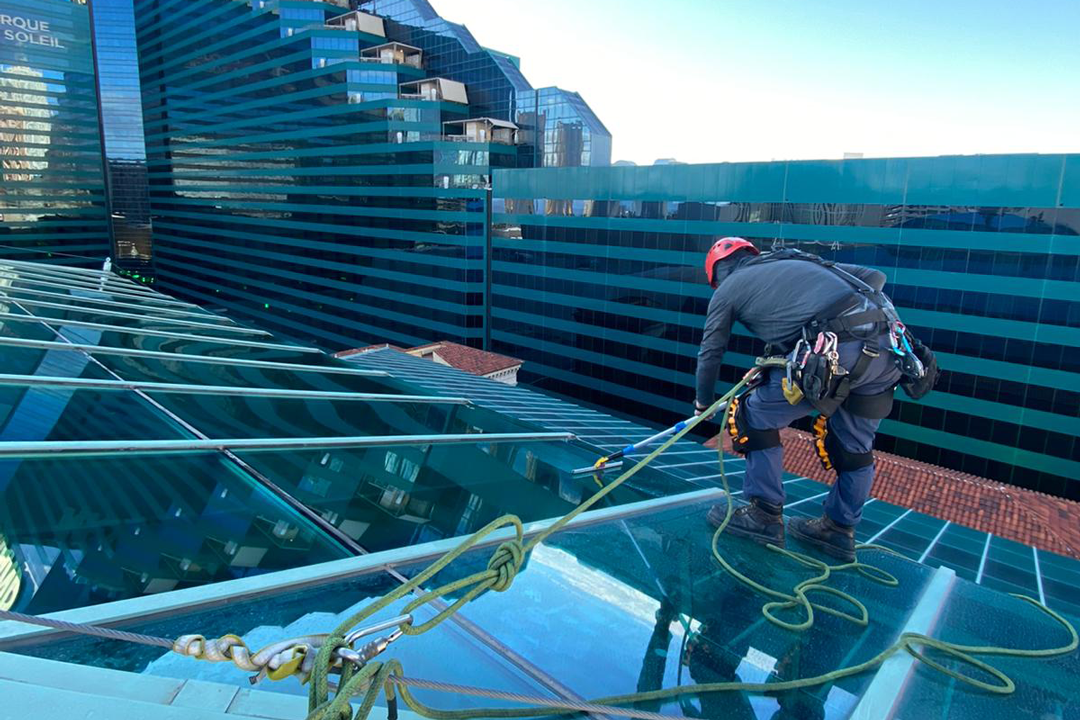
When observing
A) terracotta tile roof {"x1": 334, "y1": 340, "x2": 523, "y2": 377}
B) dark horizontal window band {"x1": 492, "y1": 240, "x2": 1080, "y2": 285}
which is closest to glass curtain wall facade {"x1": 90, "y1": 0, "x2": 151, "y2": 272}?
terracotta tile roof {"x1": 334, "y1": 340, "x2": 523, "y2": 377}

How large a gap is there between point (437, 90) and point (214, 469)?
48.4m

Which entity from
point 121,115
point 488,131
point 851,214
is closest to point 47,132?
point 121,115

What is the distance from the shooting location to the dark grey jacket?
4.33 metres

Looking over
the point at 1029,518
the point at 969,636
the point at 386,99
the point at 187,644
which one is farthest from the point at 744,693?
the point at 386,99

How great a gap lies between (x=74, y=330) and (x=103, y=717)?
843 cm

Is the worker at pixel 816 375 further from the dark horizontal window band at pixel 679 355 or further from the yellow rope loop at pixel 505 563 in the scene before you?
the dark horizontal window band at pixel 679 355

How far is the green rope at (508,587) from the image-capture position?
1.31m

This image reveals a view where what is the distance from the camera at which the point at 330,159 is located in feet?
177

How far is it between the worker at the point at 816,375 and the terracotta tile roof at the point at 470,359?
999 inches

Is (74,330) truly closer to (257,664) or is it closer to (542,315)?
(257,664)

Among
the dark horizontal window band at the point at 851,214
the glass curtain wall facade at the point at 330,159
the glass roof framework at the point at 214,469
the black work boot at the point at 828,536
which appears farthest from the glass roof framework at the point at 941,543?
the glass curtain wall facade at the point at 330,159

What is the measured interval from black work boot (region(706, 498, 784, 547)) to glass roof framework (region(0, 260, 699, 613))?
0.71 m

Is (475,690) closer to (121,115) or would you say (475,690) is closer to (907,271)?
(907,271)

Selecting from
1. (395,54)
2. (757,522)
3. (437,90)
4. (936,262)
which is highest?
(395,54)
